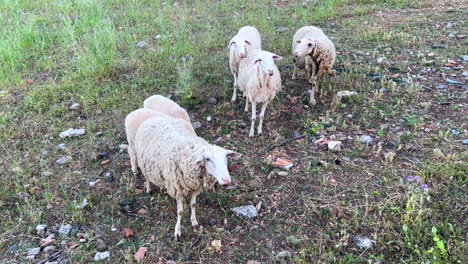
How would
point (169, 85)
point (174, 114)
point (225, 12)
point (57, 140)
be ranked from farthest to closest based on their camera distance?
point (225, 12)
point (169, 85)
point (57, 140)
point (174, 114)

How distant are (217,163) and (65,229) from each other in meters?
2.01

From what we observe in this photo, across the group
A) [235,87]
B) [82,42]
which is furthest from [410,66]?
[82,42]

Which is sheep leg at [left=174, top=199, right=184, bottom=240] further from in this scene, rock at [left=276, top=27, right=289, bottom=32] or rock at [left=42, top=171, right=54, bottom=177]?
rock at [left=276, top=27, right=289, bottom=32]

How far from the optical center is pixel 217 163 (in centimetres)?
333

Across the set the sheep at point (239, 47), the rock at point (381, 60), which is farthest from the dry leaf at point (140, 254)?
the rock at point (381, 60)

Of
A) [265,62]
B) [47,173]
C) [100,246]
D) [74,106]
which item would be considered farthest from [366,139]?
[74,106]

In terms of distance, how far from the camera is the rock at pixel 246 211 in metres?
3.97

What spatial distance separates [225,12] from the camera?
33.3ft

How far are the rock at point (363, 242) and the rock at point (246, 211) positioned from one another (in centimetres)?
112

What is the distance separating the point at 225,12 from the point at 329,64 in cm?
503

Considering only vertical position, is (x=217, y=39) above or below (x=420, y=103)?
above

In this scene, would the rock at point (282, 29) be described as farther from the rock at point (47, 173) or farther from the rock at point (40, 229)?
the rock at point (40, 229)

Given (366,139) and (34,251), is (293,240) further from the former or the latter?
(34,251)

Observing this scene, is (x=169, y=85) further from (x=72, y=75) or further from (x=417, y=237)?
(x=417, y=237)
